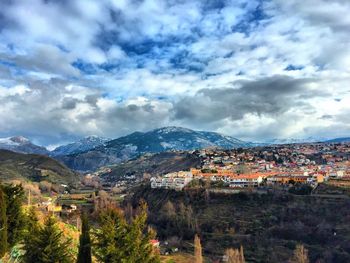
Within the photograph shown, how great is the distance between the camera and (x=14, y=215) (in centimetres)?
2078

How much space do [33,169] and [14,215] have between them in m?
150

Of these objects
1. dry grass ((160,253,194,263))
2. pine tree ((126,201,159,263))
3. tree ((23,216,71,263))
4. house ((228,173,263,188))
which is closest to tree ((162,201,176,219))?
dry grass ((160,253,194,263))

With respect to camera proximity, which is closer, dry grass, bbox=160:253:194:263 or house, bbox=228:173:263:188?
dry grass, bbox=160:253:194:263

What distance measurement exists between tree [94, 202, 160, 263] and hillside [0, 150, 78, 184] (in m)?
126

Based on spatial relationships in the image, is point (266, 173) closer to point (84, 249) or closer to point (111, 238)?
point (84, 249)

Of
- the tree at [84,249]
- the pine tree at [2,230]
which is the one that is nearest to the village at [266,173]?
the tree at [84,249]

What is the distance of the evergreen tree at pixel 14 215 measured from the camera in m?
20.5

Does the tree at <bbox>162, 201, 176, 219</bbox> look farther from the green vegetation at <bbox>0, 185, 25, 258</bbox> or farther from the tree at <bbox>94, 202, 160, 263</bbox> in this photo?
the tree at <bbox>94, 202, 160, 263</bbox>

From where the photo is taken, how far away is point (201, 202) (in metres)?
78.7

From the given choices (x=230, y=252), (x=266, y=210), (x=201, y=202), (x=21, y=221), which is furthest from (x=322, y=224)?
(x=21, y=221)

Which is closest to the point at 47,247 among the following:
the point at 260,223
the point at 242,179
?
the point at 260,223

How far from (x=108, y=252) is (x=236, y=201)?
64.9 meters

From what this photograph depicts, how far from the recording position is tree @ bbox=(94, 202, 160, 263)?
45.1 feet

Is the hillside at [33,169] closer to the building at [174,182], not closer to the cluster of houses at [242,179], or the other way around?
the building at [174,182]
